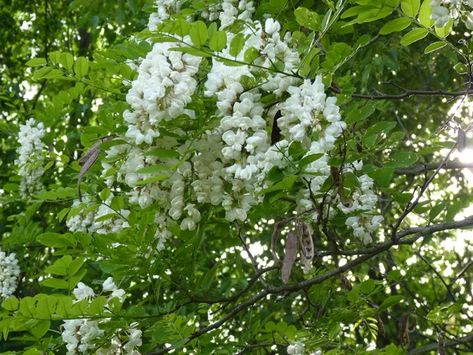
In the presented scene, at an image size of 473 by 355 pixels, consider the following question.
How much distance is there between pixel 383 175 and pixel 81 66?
0.70 m

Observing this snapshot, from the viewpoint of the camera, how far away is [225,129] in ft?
4.41

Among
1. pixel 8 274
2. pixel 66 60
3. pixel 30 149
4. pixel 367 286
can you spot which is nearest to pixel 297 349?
pixel 367 286

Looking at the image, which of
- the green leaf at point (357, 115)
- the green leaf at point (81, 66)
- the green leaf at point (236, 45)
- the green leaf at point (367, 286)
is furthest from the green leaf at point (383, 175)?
the green leaf at point (81, 66)

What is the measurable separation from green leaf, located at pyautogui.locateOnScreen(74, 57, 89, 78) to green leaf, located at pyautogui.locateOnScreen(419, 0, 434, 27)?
0.73m

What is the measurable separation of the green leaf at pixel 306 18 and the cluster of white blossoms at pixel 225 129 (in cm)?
6

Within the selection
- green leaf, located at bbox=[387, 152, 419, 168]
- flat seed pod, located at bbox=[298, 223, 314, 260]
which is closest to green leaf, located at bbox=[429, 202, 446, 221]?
green leaf, located at bbox=[387, 152, 419, 168]

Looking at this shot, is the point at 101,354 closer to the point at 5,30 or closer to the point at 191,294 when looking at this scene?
the point at 191,294

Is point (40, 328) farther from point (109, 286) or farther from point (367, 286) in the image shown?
point (367, 286)

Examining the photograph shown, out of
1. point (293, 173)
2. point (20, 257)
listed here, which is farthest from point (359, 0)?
point (20, 257)

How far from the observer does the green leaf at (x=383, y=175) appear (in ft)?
4.95

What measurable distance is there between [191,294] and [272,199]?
0.58m

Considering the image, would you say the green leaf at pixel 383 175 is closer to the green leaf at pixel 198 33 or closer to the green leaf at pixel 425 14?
the green leaf at pixel 425 14

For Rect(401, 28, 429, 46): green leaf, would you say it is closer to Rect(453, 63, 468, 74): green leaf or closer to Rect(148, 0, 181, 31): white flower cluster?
Rect(453, 63, 468, 74): green leaf

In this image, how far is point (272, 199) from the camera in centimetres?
139
